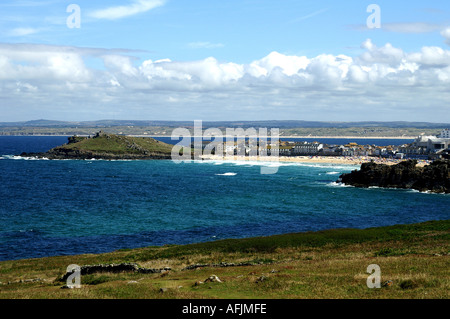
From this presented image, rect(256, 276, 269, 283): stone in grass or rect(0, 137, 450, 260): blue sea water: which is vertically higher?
rect(256, 276, 269, 283): stone in grass

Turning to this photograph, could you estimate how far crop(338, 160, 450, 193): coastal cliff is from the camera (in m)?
109

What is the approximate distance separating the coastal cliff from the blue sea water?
5.96 metres

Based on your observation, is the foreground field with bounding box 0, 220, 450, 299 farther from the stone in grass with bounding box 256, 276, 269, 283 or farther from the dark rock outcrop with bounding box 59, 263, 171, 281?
the dark rock outcrop with bounding box 59, 263, 171, 281

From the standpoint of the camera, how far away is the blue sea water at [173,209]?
61.3 meters

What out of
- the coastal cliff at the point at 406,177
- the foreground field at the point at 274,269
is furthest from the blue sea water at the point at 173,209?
the foreground field at the point at 274,269

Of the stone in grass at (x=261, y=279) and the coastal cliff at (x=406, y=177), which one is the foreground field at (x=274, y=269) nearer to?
the stone in grass at (x=261, y=279)

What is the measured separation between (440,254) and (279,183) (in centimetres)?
8611

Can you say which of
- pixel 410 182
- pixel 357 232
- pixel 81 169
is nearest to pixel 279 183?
pixel 410 182

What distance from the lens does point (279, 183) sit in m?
124

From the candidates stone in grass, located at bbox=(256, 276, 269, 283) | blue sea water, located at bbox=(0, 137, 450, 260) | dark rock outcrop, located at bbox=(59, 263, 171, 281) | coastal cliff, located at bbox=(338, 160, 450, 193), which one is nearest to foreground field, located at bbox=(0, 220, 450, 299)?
stone in grass, located at bbox=(256, 276, 269, 283)

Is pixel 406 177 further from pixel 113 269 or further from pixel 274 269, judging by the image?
pixel 113 269

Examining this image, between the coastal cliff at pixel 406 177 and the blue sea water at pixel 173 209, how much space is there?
19.6 ft
